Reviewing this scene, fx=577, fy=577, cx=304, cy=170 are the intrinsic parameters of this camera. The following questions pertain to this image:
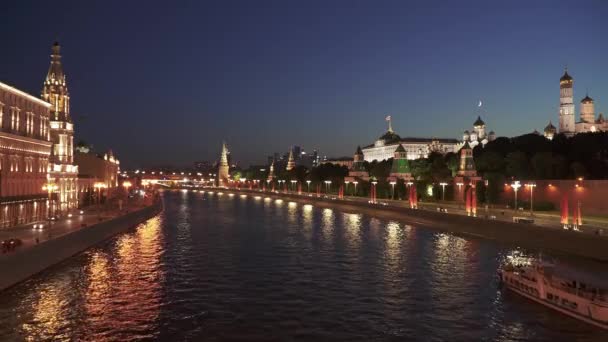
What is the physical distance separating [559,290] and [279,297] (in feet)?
40.3

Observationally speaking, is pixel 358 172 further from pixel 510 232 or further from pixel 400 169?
pixel 510 232

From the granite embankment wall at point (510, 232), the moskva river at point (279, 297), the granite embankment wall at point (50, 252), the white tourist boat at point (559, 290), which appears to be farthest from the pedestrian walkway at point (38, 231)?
the granite embankment wall at point (510, 232)

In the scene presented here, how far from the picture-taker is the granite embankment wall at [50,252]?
1086 inches

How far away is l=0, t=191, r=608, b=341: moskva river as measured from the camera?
2148 cm

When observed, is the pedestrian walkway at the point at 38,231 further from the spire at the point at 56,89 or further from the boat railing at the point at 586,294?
the boat railing at the point at 586,294

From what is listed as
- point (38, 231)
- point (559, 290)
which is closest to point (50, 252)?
point (38, 231)

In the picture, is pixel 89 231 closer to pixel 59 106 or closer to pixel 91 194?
pixel 59 106

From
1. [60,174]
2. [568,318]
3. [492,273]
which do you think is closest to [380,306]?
[568,318]

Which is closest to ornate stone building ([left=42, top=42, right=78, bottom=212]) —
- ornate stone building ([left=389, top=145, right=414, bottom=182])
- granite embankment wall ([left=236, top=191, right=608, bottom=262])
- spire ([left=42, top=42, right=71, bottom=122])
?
spire ([left=42, top=42, right=71, bottom=122])

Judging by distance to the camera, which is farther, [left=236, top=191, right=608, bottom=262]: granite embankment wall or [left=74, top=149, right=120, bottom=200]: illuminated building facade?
[left=74, top=149, right=120, bottom=200]: illuminated building facade

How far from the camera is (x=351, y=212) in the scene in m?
84.1

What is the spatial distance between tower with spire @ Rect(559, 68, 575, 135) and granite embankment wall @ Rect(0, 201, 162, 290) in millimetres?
170181

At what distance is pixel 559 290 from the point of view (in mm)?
24578

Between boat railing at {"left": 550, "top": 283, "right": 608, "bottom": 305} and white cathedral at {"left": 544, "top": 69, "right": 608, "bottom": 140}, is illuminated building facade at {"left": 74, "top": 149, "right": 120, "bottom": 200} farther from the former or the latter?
white cathedral at {"left": 544, "top": 69, "right": 608, "bottom": 140}
